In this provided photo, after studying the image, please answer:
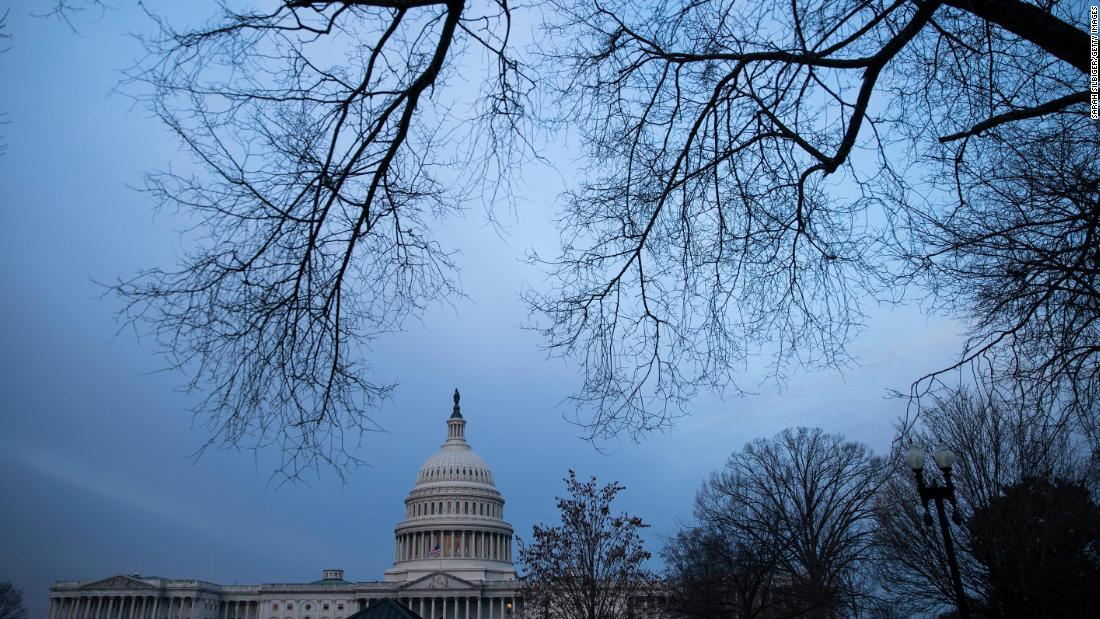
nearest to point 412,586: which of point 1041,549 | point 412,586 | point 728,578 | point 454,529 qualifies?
point 412,586

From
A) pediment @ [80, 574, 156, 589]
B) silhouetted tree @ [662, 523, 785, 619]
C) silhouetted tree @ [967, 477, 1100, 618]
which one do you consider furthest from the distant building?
silhouetted tree @ [967, 477, 1100, 618]

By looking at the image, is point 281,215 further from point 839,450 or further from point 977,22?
point 839,450

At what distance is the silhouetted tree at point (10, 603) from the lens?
68944 millimetres

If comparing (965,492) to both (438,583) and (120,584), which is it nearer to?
(438,583)

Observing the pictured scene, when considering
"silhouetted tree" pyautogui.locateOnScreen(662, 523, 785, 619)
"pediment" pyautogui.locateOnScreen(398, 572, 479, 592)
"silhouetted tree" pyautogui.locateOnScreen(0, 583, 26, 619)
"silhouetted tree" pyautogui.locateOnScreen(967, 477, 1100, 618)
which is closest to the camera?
"silhouetted tree" pyautogui.locateOnScreen(967, 477, 1100, 618)

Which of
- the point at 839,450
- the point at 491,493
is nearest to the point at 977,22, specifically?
the point at 839,450

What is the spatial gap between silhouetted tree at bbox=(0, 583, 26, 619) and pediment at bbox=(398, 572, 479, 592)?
149 feet

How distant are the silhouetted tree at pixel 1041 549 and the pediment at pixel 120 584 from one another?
11506cm

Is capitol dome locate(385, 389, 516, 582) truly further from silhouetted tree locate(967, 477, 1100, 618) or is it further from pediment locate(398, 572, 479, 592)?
silhouetted tree locate(967, 477, 1100, 618)

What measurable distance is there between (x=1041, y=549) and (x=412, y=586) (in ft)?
316

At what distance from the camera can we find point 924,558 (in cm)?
2631

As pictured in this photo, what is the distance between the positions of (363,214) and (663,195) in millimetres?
2522

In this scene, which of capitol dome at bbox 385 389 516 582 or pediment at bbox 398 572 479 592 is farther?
capitol dome at bbox 385 389 516 582

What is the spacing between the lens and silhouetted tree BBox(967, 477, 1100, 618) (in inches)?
858
